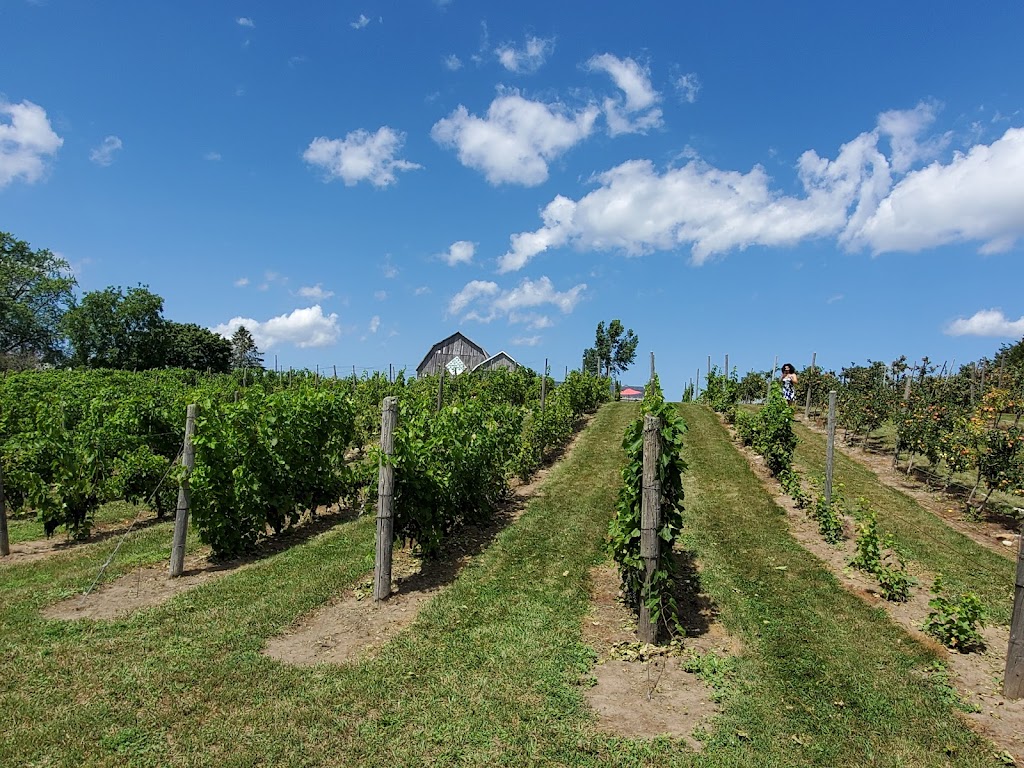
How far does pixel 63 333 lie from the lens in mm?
46875

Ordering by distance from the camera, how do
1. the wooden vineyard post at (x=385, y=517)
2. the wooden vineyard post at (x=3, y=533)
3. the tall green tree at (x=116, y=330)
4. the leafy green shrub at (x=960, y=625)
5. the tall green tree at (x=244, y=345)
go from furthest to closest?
the tall green tree at (x=244, y=345) → the tall green tree at (x=116, y=330) → the wooden vineyard post at (x=3, y=533) → the wooden vineyard post at (x=385, y=517) → the leafy green shrub at (x=960, y=625)

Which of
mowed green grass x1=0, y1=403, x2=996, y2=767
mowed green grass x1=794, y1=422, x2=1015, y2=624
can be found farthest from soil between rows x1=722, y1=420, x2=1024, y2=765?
mowed green grass x1=794, y1=422, x2=1015, y2=624

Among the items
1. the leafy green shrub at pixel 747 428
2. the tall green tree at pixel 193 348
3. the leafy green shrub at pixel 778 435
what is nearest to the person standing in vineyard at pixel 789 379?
the leafy green shrub at pixel 747 428

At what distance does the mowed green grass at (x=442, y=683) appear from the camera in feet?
12.4

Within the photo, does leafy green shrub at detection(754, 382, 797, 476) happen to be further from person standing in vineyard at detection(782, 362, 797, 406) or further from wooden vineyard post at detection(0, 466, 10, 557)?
wooden vineyard post at detection(0, 466, 10, 557)

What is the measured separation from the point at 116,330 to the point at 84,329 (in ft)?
7.11

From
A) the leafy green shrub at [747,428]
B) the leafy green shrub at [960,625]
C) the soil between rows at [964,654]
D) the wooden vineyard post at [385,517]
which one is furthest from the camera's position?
the leafy green shrub at [747,428]

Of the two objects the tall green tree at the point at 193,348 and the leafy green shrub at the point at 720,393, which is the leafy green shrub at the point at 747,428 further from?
the tall green tree at the point at 193,348

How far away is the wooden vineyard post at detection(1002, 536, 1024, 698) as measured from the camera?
178 inches

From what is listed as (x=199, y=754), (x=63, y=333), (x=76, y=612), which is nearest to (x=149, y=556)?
(x=76, y=612)

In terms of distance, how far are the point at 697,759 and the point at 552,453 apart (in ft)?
40.9

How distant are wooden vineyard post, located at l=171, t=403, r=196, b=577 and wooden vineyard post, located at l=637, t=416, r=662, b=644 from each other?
5.65 meters

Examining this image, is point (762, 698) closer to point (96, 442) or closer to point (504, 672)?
point (504, 672)

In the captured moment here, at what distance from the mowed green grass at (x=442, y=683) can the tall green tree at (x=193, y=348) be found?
49.5 m
